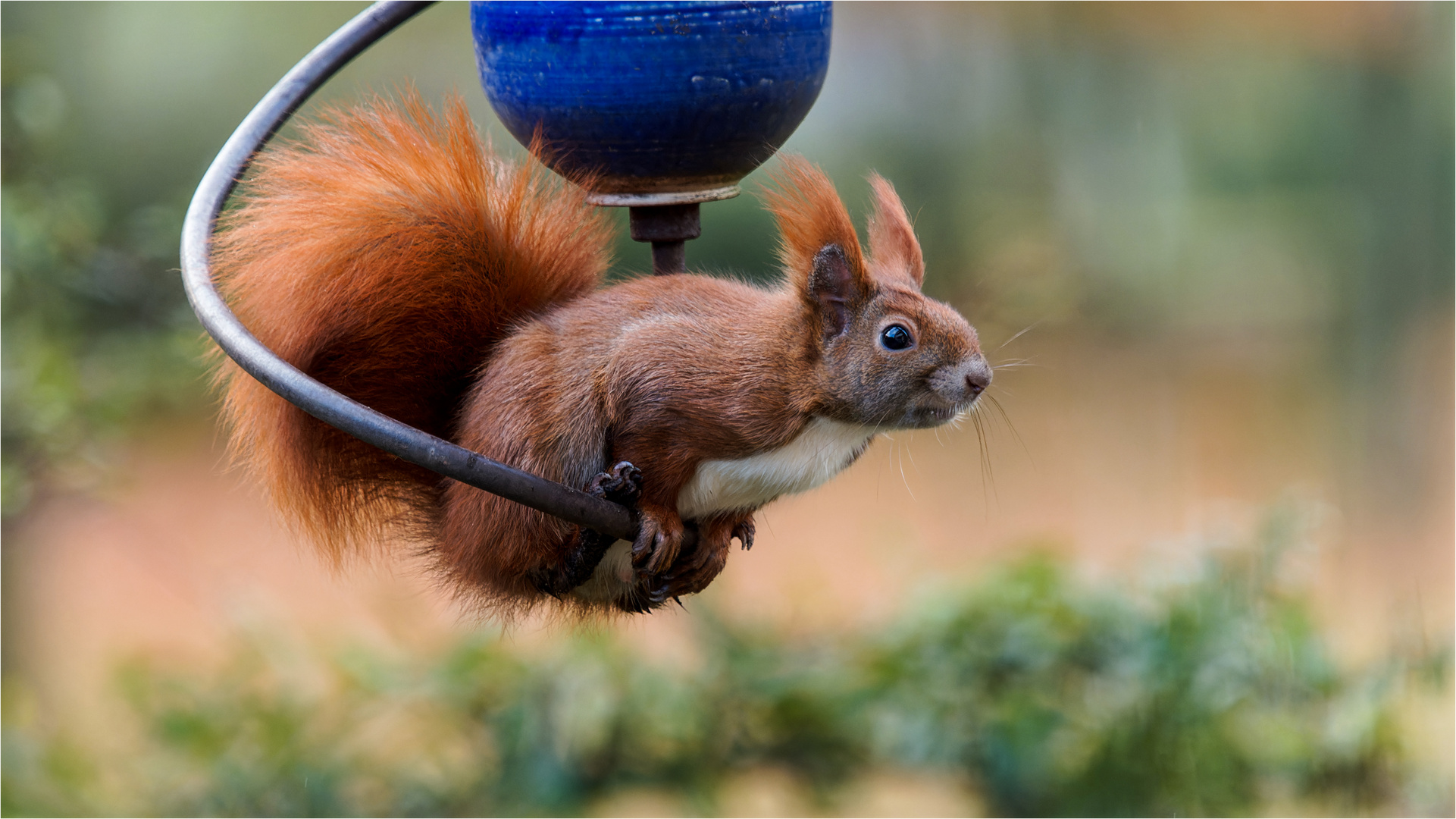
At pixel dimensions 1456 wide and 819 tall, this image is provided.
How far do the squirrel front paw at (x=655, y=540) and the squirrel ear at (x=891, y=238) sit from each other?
24 cm

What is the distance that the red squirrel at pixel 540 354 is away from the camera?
797mm

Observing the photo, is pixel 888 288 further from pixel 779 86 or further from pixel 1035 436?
pixel 1035 436

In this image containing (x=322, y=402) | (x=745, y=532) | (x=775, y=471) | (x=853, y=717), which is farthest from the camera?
(x=853, y=717)

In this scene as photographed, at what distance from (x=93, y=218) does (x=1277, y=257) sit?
289 cm

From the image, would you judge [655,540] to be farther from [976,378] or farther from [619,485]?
[976,378]

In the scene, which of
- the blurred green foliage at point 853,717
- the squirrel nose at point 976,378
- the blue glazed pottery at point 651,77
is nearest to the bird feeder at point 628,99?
the blue glazed pottery at point 651,77

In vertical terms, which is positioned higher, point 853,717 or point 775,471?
point 775,471

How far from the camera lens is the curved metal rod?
701 mm

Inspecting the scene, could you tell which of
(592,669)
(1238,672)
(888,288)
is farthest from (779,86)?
(1238,672)

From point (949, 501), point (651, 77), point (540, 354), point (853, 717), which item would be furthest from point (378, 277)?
point (949, 501)

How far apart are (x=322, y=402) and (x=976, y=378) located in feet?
1.32

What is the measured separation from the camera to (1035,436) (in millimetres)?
3551

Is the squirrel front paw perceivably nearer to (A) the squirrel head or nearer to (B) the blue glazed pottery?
(A) the squirrel head

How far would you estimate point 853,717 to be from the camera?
Result: 213cm
